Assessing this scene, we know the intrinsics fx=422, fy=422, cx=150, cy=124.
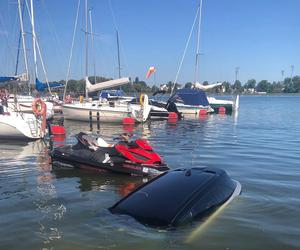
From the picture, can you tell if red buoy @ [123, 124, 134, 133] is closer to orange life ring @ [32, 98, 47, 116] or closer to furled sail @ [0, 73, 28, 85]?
orange life ring @ [32, 98, 47, 116]

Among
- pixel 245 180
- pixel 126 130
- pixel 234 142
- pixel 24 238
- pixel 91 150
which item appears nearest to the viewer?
pixel 24 238

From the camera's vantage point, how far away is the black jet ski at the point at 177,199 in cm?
647

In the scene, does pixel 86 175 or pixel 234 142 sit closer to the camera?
pixel 86 175

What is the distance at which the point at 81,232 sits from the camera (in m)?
6.82

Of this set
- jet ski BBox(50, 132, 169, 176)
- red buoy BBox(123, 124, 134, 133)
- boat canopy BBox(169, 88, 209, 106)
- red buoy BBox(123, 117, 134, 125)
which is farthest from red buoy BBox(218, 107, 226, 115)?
jet ski BBox(50, 132, 169, 176)

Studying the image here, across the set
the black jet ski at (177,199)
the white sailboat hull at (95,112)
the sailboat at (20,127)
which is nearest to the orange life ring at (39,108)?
the sailboat at (20,127)

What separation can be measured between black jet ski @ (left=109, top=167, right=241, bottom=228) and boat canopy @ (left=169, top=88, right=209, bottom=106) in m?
32.3

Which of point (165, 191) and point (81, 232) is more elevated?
point (165, 191)

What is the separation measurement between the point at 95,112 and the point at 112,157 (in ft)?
62.2

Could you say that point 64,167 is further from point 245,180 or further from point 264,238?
point 264,238

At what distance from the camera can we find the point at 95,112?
3023 cm

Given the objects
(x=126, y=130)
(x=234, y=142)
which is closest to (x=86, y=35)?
(x=126, y=130)

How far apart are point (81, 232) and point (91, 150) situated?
5.57 m

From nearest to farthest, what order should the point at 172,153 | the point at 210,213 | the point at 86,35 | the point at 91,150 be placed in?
1. the point at 210,213
2. the point at 91,150
3. the point at 172,153
4. the point at 86,35
